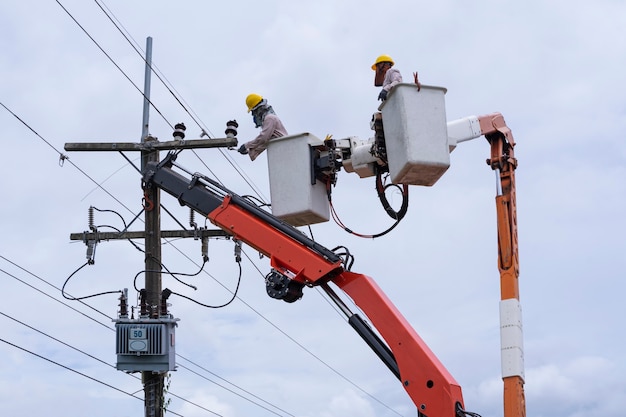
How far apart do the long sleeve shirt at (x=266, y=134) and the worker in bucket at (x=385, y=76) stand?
140 cm

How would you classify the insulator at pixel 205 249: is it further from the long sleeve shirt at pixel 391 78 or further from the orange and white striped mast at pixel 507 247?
the orange and white striped mast at pixel 507 247

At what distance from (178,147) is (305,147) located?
3389 mm

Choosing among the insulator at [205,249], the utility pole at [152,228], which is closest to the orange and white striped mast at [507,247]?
the utility pole at [152,228]

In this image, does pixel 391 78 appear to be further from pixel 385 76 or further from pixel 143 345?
pixel 143 345


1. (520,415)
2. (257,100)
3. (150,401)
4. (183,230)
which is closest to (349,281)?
(520,415)

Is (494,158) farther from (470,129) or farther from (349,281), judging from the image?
(349,281)

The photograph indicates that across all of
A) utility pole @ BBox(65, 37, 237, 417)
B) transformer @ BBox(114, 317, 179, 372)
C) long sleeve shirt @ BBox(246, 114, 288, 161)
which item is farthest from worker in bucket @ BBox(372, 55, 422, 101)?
transformer @ BBox(114, 317, 179, 372)

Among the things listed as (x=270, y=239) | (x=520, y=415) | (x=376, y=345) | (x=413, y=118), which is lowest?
(x=520, y=415)

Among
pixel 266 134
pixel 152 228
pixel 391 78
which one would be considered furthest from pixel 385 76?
pixel 152 228

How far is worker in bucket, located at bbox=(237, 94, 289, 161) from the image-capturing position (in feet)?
39.1

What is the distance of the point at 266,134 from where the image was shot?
11.9 metres

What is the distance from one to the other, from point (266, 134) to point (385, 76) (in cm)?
173

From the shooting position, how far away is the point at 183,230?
50.9ft

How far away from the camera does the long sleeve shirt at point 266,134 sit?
1189cm
